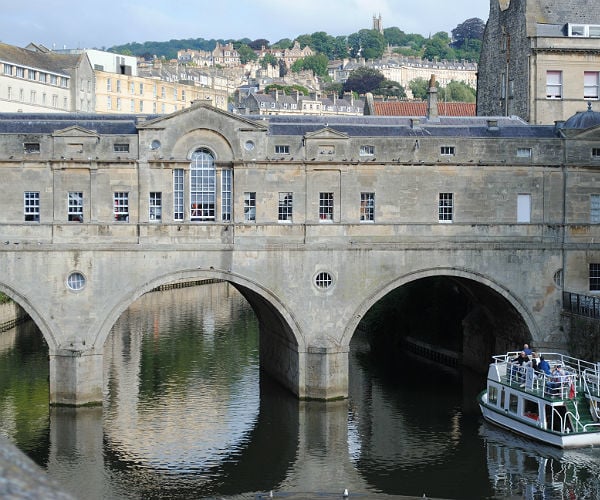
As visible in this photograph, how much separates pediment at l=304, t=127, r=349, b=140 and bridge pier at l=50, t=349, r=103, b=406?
12.2 m

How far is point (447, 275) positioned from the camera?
138ft

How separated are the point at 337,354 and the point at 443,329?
45.7 ft

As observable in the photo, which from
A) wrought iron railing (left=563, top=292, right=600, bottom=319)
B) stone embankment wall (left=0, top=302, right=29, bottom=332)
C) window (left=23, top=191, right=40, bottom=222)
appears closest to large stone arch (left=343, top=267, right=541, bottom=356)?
wrought iron railing (left=563, top=292, right=600, bottom=319)

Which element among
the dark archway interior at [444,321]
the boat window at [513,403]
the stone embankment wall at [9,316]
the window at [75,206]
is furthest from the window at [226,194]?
the stone embankment wall at [9,316]

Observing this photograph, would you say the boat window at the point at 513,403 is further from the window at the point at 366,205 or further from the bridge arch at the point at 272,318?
the window at the point at 366,205

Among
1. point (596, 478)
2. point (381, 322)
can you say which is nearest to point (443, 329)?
point (381, 322)

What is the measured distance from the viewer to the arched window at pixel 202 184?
134 ft

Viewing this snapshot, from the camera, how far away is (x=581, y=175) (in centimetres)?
4247

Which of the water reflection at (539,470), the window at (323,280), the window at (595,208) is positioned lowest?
the water reflection at (539,470)

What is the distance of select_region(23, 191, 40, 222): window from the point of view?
40062 mm

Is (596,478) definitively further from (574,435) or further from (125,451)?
(125,451)

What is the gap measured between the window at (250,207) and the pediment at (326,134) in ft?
10.7

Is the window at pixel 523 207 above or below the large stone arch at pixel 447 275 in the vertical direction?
above

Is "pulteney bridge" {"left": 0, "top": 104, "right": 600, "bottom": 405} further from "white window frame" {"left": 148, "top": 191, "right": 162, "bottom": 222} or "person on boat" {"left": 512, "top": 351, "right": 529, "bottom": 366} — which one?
"person on boat" {"left": 512, "top": 351, "right": 529, "bottom": 366}
